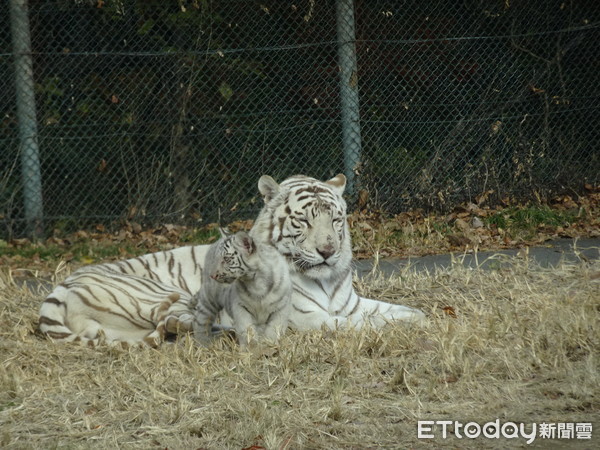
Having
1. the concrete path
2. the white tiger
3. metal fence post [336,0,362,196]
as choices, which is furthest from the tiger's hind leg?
metal fence post [336,0,362,196]

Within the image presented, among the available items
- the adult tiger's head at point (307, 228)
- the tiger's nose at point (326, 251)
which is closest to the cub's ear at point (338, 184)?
the adult tiger's head at point (307, 228)

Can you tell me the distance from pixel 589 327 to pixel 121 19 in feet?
21.2

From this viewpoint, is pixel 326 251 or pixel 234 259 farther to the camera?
pixel 326 251

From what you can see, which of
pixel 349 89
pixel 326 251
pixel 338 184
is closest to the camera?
pixel 326 251

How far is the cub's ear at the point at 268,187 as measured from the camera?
581 cm

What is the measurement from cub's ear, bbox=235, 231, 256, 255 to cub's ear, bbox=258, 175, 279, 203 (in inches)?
31.1

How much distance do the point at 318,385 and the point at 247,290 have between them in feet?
2.77

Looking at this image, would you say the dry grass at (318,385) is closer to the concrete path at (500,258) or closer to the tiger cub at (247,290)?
the tiger cub at (247,290)

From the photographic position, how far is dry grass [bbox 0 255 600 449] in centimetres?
398

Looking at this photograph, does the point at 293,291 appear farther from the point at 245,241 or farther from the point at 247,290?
the point at 245,241

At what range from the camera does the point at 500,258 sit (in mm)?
7723

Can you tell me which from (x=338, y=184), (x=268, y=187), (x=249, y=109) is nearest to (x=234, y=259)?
(x=268, y=187)

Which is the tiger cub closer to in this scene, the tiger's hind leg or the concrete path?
the tiger's hind leg

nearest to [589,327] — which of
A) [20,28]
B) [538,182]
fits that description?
[538,182]
